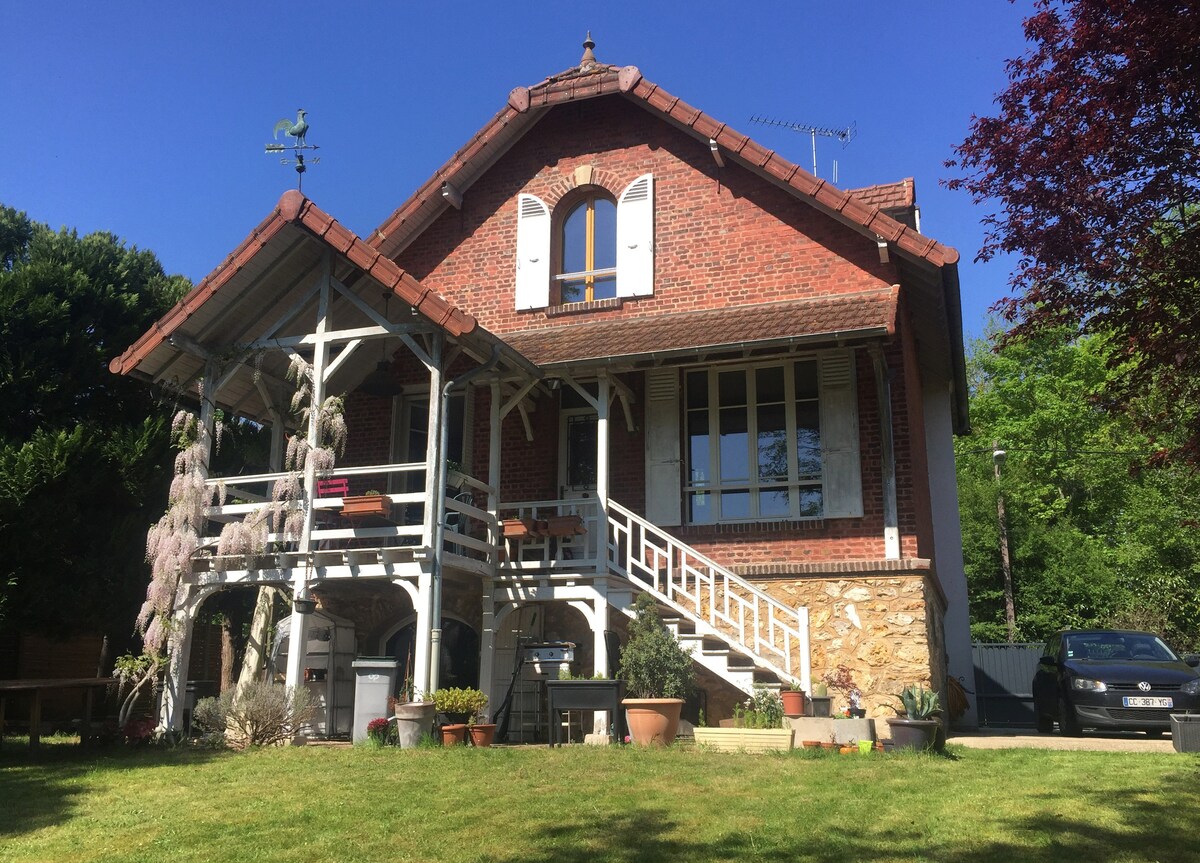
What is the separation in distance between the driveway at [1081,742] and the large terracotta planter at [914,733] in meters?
1.29

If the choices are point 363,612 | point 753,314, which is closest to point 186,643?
point 363,612

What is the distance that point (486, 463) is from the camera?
13.7 m

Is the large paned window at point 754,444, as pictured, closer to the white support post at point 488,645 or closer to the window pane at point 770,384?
the window pane at point 770,384

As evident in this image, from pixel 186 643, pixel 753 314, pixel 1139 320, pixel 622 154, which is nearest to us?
pixel 1139 320

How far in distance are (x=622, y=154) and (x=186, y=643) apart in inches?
328

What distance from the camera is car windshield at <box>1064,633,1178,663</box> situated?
1206 cm

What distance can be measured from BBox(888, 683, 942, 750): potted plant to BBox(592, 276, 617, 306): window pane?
23.2ft

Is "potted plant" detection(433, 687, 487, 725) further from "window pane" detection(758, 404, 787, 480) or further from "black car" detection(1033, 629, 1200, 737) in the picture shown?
"black car" detection(1033, 629, 1200, 737)

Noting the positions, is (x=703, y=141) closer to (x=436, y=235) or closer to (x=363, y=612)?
(x=436, y=235)

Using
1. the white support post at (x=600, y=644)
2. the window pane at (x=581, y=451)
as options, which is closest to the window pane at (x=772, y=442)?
the window pane at (x=581, y=451)

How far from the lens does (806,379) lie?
41.5 ft

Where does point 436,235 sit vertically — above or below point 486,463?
above

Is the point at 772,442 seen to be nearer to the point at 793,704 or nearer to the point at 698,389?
the point at 698,389

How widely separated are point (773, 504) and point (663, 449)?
150 centimetres
